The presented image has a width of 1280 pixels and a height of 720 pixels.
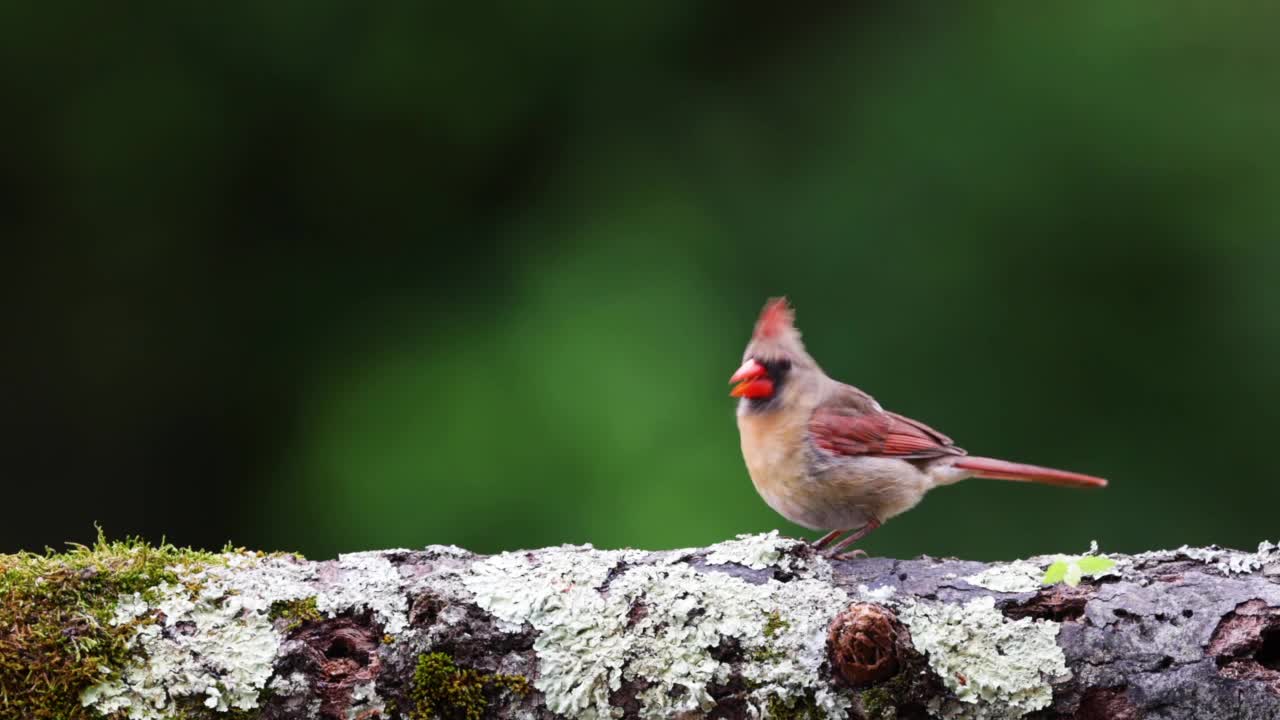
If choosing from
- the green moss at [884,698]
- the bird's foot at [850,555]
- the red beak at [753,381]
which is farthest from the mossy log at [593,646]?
the red beak at [753,381]

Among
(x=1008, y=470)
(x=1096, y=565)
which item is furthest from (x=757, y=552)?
(x=1008, y=470)

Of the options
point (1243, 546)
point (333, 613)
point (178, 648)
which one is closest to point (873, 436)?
point (333, 613)

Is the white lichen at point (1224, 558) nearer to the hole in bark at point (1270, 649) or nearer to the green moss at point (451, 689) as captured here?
the hole in bark at point (1270, 649)

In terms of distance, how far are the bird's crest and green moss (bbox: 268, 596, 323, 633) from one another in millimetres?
1385

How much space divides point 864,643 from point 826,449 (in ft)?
3.30

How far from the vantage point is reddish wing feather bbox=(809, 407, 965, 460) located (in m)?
2.98

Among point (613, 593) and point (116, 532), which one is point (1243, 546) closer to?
point (613, 593)

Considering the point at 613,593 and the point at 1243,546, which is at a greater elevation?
the point at 1243,546

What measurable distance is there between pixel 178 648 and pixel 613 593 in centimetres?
70

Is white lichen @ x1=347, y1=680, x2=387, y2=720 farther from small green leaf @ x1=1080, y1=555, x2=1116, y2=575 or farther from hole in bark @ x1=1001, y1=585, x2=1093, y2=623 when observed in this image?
small green leaf @ x1=1080, y1=555, x2=1116, y2=575

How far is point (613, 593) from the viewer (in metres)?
2.19

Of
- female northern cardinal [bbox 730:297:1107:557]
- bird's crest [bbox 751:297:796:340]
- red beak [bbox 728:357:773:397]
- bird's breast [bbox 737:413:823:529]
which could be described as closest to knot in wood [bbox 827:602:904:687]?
female northern cardinal [bbox 730:297:1107:557]

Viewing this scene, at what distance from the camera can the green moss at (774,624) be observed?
6.99 feet

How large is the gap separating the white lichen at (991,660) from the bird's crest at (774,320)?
110 centimetres
